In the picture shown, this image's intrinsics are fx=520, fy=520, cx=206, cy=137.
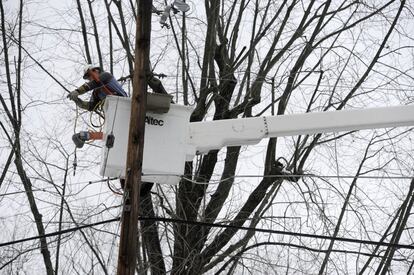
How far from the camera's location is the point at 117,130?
13.0ft

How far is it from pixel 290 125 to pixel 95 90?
5.38 feet

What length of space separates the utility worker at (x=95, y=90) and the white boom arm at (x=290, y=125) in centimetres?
71

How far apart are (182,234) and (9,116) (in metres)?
3.28

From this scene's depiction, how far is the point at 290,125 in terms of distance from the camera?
14.2 feet

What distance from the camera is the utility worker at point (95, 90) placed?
161 inches

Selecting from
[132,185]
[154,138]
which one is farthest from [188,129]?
[132,185]

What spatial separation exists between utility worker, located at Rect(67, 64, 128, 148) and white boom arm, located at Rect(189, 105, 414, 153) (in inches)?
27.9

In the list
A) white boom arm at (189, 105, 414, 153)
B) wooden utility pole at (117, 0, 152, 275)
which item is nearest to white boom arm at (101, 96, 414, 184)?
white boom arm at (189, 105, 414, 153)

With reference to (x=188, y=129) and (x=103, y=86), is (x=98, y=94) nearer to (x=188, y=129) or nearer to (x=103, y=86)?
(x=103, y=86)

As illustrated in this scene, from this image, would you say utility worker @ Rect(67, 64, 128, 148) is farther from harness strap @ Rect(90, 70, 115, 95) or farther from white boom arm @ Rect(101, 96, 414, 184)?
white boom arm @ Rect(101, 96, 414, 184)

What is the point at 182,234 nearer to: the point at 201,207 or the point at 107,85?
the point at 201,207

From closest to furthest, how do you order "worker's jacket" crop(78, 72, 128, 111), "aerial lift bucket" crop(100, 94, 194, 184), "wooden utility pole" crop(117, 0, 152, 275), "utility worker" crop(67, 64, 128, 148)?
1. "wooden utility pole" crop(117, 0, 152, 275)
2. "aerial lift bucket" crop(100, 94, 194, 184)
3. "utility worker" crop(67, 64, 128, 148)
4. "worker's jacket" crop(78, 72, 128, 111)

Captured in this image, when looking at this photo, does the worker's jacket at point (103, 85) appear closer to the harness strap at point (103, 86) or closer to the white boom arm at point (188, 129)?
the harness strap at point (103, 86)

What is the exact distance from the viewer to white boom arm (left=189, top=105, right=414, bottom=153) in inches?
167
